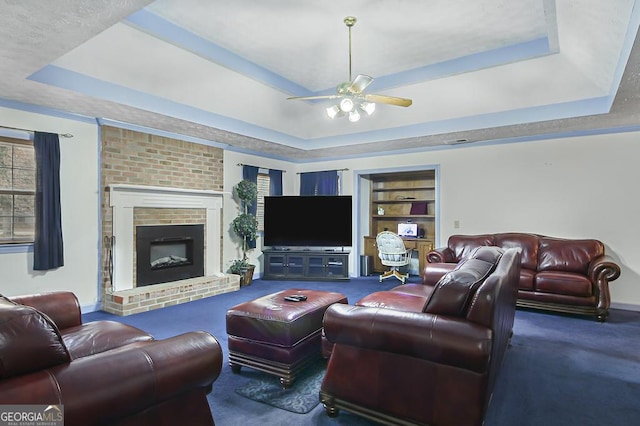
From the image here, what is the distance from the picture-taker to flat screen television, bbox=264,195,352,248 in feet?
22.0

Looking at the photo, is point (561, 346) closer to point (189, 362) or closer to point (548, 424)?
point (548, 424)

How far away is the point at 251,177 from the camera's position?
21.8 ft

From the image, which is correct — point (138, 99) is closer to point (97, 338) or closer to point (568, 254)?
point (97, 338)

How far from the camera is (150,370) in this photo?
4.56 ft

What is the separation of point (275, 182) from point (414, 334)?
5.65 meters

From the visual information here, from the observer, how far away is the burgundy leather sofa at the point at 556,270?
13.7 ft

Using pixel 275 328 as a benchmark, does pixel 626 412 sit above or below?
below

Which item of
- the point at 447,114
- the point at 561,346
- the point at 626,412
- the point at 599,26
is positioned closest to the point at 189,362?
the point at 626,412

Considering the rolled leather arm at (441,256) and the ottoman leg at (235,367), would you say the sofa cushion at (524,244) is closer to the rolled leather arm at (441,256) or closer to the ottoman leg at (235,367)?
the rolled leather arm at (441,256)

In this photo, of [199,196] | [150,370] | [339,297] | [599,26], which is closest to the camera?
[150,370]

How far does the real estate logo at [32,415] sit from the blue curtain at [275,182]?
6094mm

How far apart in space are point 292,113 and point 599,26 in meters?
4.17

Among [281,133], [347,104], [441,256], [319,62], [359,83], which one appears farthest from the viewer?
[281,133]

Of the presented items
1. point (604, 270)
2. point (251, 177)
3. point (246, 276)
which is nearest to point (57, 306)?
point (246, 276)
